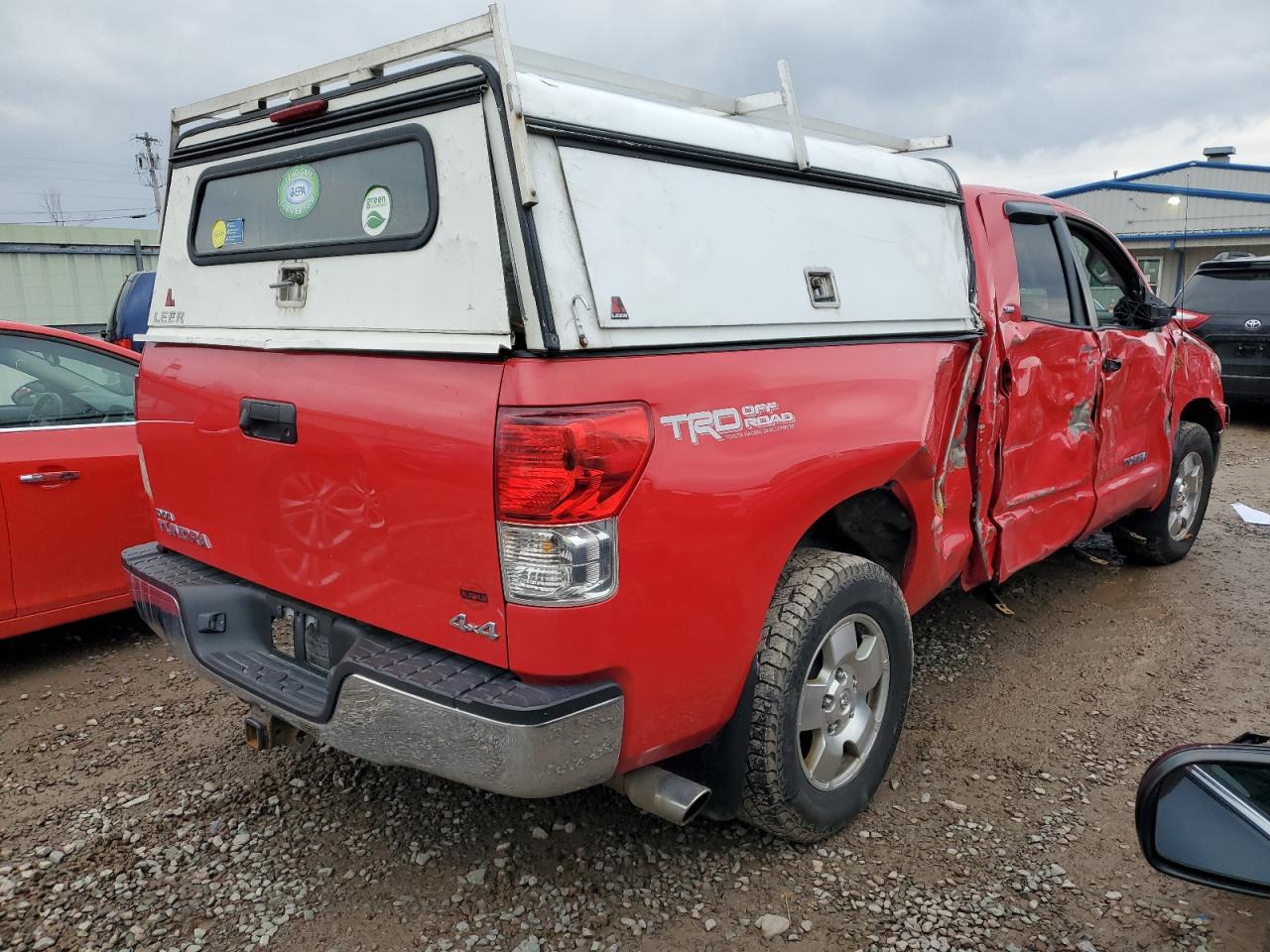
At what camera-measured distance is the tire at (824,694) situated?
252 centimetres

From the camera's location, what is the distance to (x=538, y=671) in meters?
2.08

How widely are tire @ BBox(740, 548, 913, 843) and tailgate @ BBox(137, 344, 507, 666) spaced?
0.82m

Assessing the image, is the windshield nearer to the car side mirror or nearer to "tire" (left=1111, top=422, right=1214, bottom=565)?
"tire" (left=1111, top=422, right=1214, bottom=565)

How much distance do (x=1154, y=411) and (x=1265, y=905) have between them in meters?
2.91

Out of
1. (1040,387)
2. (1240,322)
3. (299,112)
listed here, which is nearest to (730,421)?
(299,112)

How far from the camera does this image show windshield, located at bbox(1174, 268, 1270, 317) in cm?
1018

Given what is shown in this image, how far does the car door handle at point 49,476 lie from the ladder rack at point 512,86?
164 cm

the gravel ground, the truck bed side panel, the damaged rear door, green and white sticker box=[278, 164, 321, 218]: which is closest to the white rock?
the gravel ground

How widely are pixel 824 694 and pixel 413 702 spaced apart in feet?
3.97

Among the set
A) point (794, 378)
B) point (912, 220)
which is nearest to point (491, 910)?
point (794, 378)

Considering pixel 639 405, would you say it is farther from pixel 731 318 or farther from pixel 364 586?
pixel 364 586

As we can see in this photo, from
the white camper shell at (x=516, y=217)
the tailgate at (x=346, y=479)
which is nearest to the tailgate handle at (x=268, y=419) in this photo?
the tailgate at (x=346, y=479)

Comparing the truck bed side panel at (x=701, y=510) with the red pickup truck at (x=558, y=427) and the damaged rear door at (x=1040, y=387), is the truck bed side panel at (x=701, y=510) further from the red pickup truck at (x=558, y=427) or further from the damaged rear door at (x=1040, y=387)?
the damaged rear door at (x=1040, y=387)

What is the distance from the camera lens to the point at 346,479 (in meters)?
2.36
